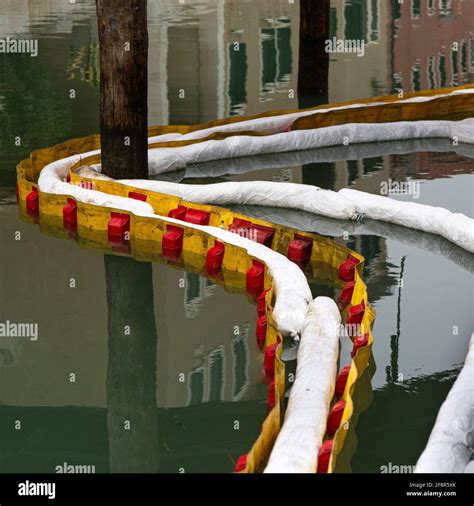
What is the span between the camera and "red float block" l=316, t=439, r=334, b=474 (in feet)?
20.5

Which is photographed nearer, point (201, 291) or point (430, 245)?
point (201, 291)

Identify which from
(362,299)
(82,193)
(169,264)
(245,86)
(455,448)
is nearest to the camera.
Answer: (455,448)

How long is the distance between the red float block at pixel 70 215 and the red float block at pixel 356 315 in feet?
11.7

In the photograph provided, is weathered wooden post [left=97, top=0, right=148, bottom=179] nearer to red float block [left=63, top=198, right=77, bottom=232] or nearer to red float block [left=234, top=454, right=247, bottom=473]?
red float block [left=63, top=198, right=77, bottom=232]

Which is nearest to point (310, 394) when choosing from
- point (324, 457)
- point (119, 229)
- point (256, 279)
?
point (324, 457)

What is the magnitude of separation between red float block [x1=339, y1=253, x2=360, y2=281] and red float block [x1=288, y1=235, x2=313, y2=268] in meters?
0.50

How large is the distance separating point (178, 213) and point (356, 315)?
2889mm

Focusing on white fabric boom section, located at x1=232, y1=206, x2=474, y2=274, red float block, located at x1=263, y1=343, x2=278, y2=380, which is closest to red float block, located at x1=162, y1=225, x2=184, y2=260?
white fabric boom section, located at x1=232, y1=206, x2=474, y2=274

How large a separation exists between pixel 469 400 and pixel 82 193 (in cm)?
541

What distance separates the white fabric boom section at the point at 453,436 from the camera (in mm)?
6270

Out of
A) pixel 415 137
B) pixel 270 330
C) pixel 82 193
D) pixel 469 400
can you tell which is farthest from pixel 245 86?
pixel 469 400

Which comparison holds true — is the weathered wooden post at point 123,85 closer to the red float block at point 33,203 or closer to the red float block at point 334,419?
the red float block at point 33,203

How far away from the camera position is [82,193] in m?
11.5

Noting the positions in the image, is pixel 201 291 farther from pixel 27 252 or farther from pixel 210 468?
pixel 210 468
